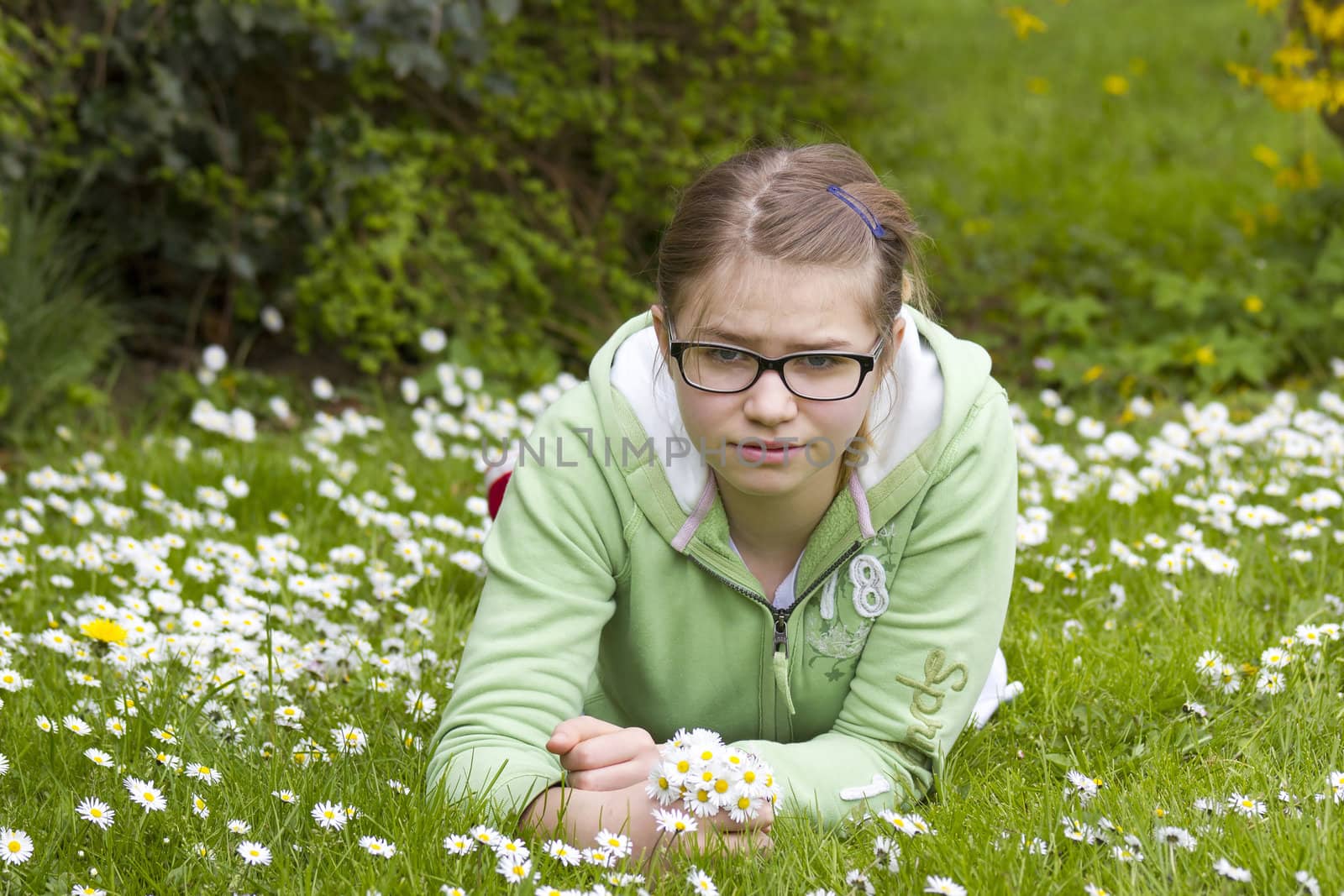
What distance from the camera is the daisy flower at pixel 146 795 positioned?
1.94 m

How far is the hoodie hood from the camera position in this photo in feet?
7.09

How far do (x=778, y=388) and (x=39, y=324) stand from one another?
2.93 meters

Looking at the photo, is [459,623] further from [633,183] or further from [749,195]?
[633,183]

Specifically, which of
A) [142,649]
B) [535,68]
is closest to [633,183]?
[535,68]

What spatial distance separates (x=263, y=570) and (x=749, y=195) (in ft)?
5.45

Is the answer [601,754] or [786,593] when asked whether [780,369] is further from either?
[601,754]

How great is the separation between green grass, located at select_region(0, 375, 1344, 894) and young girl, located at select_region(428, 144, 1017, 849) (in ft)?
0.42

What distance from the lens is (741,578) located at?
2195 millimetres

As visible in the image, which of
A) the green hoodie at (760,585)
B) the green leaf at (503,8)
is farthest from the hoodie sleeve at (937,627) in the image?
the green leaf at (503,8)

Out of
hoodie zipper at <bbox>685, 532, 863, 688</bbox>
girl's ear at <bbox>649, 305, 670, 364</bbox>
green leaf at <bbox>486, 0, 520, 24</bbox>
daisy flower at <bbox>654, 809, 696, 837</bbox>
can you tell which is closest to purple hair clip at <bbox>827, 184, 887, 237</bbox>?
girl's ear at <bbox>649, 305, 670, 364</bbox>

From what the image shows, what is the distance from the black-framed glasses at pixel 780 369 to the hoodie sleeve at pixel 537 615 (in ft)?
0.89

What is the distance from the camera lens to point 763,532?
2.24 meters

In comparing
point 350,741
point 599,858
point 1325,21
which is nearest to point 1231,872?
point 599,858

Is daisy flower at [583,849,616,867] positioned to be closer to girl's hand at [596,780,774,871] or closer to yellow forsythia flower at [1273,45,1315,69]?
girl's hand at [596,780,774,871]
